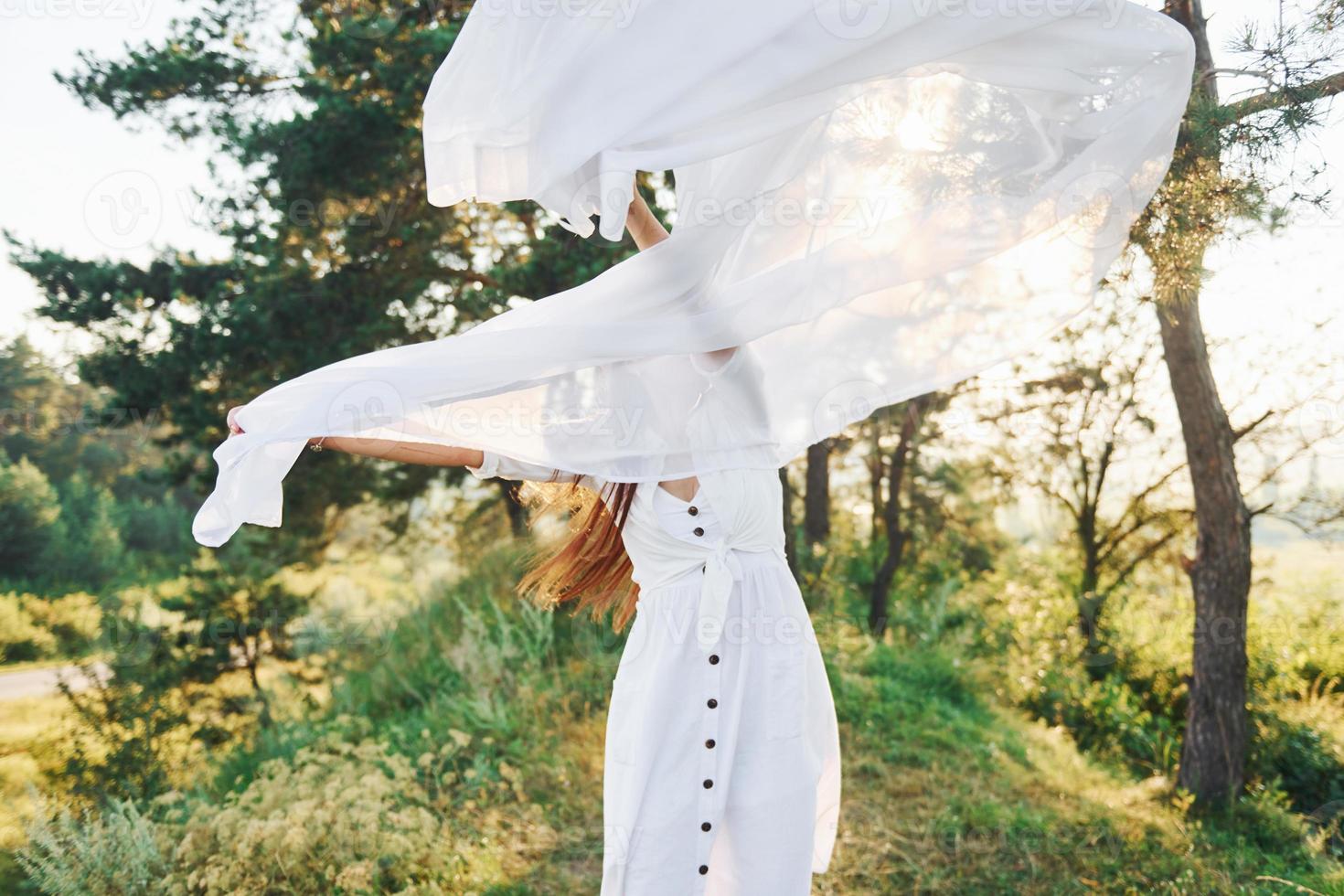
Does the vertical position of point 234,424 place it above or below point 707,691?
above

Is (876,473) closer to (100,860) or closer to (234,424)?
(100,860)

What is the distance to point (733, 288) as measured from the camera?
2.14 m

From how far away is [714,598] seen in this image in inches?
83.4

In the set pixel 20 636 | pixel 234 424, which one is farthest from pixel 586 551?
pixel 20 636

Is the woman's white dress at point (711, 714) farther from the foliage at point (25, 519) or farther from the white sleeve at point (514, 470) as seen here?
the foliage at point (25, 519)

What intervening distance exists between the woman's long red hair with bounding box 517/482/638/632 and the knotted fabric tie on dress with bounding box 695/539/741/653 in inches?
10.0

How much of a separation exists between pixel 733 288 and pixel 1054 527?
31.3ft

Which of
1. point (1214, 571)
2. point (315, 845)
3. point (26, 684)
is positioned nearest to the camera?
point (315, 845)

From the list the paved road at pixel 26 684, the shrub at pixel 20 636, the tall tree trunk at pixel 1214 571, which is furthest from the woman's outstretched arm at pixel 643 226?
the shrub at pixel 20 636

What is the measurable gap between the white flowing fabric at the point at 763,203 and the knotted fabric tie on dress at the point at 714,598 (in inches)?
9.2

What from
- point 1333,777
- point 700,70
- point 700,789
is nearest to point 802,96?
point 700,70

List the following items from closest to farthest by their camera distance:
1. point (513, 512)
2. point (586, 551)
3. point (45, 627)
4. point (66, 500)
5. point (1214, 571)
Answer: point (586, 551) < point (1214, 571) < point (45, 627) < point (513, 512) < point (66, 500)

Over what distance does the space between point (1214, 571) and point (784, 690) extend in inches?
143

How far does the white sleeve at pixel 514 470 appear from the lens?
6.93 feet
